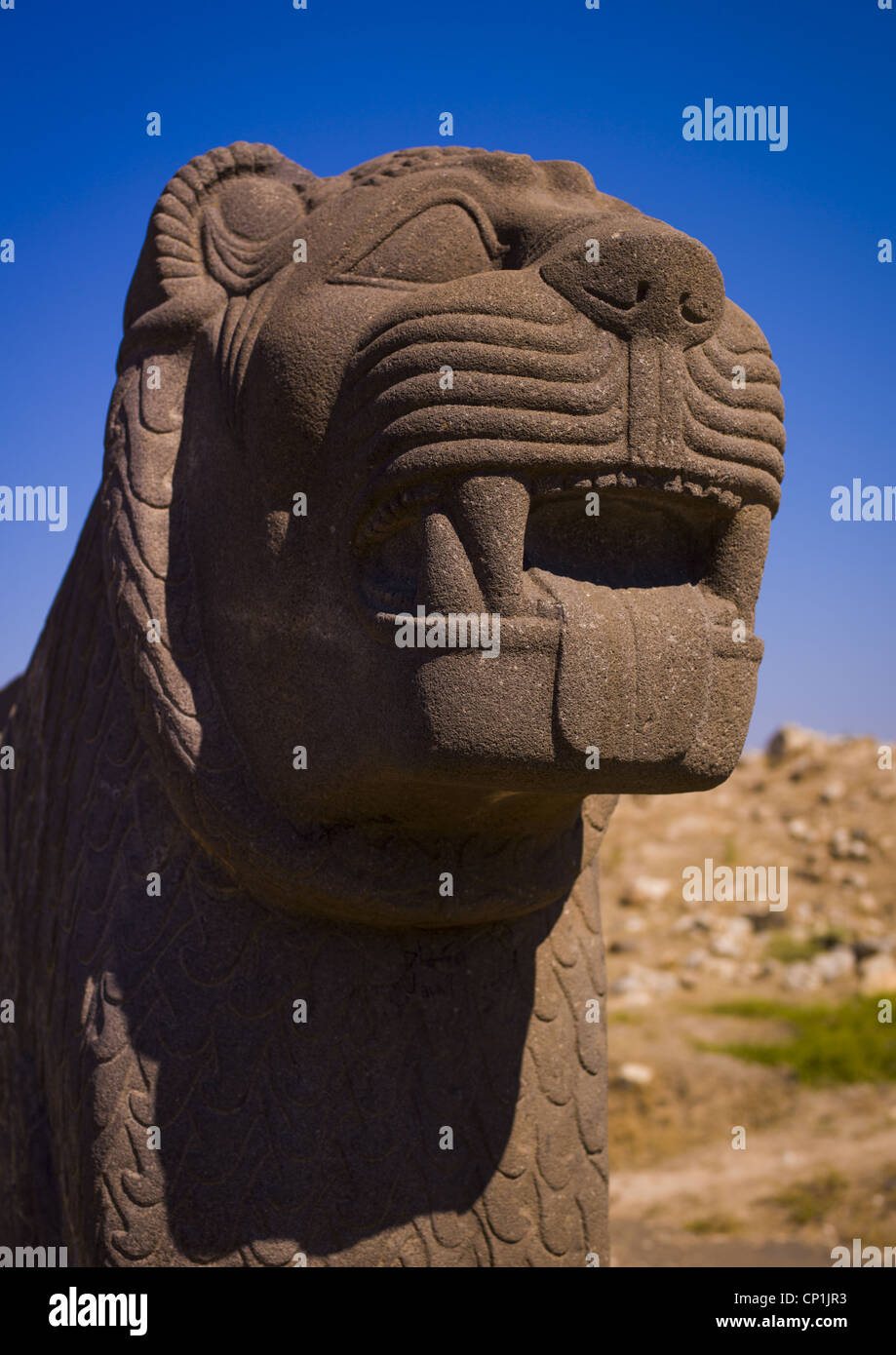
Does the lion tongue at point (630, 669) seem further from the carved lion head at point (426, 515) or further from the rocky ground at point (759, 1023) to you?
the rocky ground at point (759, 1023)

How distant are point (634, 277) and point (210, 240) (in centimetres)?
78

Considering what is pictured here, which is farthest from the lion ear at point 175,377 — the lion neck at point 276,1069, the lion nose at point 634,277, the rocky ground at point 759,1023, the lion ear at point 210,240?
the rocky ground at point 759,1023

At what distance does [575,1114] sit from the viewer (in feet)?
6.92

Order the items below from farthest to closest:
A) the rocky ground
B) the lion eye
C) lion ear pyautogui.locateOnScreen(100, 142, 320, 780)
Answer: the rocky ground
lion ear pyautogui.locateOnScreen(100, 142, 320, 780)
the lion eye

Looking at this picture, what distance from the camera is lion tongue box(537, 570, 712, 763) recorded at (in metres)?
1.57

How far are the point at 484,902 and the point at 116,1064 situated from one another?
0.62m

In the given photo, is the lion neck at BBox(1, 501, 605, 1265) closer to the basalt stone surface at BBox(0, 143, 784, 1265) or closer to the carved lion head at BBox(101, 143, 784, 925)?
the basalt stone surface at BBox(0, 143, 784, 1265)

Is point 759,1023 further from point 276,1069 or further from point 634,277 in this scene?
point 634,277

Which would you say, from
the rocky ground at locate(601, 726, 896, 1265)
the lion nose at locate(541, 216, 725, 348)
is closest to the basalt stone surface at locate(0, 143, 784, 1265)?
the lion nose at locate(541, 216, 725, 348)

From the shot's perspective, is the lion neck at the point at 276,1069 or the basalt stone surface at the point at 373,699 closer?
the basalt stone surface at the point at 373,699

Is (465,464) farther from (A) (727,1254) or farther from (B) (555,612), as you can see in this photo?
(A) (727,1254)

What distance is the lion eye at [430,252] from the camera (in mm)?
1756

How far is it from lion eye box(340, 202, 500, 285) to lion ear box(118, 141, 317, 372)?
20 cm

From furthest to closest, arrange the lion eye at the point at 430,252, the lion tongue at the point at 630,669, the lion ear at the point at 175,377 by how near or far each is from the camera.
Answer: the lion ear at the point at 175,377 < the lion eye at the point at 430,252 < the lion tongue at the point at 630,669
